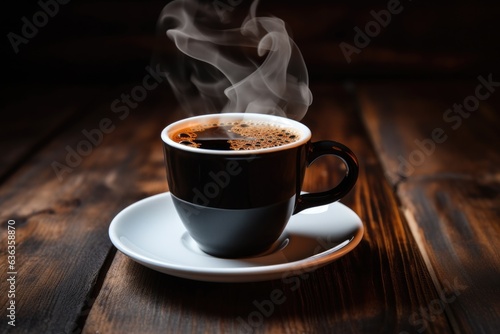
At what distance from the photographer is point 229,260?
821mm

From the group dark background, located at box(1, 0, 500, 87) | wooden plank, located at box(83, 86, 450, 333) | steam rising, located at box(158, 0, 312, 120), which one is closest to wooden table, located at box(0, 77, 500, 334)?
wooden plank, located at box(83, 86, 450, 333)

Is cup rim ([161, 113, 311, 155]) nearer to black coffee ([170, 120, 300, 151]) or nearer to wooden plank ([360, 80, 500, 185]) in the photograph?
black coffee ([170, 120, 300, 151])

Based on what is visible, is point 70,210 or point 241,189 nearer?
point 241,189

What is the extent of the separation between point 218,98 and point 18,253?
53.0 inches

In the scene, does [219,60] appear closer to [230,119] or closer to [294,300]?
[230,119]

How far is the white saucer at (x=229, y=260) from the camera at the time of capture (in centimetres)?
72

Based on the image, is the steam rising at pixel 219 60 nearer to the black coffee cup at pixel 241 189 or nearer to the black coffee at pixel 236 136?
the black coffee at pixel 236 136

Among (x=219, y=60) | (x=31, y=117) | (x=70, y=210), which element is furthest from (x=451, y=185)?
(x=31, y=117)

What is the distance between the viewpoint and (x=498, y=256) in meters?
0.88

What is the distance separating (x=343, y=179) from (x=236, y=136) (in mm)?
178

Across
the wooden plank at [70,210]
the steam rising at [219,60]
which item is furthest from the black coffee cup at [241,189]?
the steam rising at [219,60]

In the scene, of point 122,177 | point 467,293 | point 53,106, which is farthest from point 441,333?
point 53,106

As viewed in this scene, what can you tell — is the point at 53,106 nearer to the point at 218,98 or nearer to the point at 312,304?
the point at 218,98

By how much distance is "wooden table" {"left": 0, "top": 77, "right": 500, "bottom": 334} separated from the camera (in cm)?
71
